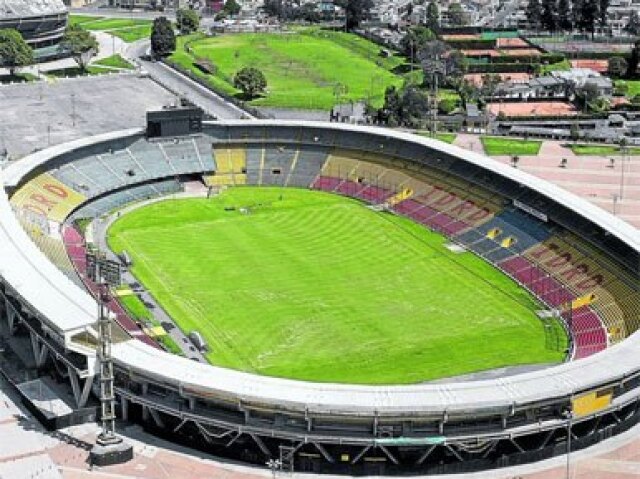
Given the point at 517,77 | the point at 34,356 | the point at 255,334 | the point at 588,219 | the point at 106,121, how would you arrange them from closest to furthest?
the point at 34,356 → the point at 255,334 → the point at 588,219 → the point at 106,121 → the point at 517,77

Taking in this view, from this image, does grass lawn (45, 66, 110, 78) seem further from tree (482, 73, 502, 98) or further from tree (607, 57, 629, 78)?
tree (607, 57, 629, 78)

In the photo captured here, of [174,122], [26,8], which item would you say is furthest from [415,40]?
[174,122]

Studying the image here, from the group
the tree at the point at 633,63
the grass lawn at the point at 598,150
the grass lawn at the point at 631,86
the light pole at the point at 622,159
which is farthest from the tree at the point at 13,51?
the tree at the point at 633,63

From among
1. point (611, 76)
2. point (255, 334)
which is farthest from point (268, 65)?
point (255, 334)

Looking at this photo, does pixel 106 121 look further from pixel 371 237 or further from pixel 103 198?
pixel 371 237

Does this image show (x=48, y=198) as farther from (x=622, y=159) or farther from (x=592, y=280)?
(x=622, y=159)

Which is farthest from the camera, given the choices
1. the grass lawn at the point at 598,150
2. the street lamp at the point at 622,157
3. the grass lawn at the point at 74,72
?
the grass lawn at the point at 74,72

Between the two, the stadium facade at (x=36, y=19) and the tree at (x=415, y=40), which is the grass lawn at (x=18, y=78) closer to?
the stadium facade at (x=36, y=19)
